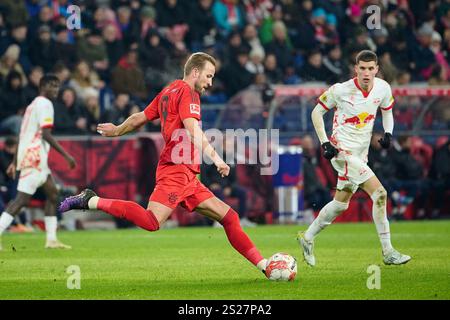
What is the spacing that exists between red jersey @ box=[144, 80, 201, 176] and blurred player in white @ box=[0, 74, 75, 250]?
17.2ft

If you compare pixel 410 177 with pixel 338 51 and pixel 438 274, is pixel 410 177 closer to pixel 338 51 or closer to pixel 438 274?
pixel 338 51

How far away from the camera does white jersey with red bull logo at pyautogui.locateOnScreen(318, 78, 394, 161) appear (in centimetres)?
1305

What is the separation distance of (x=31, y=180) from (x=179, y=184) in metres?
5.83

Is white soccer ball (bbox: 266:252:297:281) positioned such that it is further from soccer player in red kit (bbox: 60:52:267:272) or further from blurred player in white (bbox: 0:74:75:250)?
blurred player in white (bbox: 0:74:75:250)

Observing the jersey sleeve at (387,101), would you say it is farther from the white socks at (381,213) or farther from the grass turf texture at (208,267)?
the grass turf texture at (208,267)

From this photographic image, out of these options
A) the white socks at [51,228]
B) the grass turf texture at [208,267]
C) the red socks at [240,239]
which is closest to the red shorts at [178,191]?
→ the red socks at [240,239]

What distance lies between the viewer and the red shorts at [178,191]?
35.9 feet

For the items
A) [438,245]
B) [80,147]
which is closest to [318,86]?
[80,147]

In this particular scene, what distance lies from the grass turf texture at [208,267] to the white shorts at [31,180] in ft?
2.84

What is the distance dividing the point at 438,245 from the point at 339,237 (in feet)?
8.19

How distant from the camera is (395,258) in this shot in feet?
40.7

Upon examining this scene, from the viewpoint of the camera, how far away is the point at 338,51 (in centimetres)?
2614

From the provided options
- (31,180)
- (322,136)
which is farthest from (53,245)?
(322,136)

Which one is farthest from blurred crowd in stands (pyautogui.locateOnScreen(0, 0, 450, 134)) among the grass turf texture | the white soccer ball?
the white soccer ball
